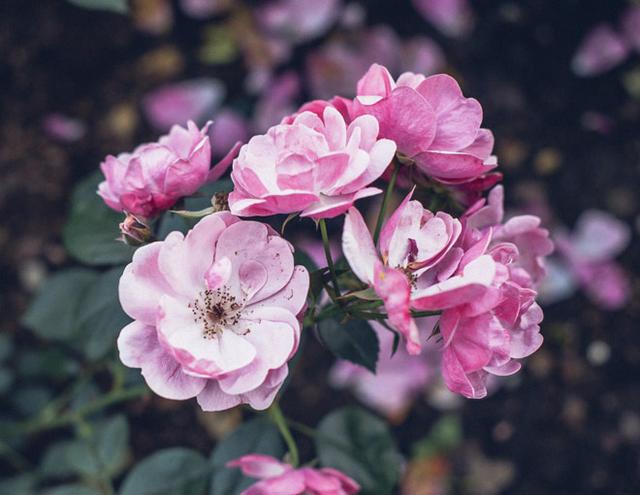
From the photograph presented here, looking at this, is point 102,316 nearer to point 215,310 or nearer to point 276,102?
point 215,310

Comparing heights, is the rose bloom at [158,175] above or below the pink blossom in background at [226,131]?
above

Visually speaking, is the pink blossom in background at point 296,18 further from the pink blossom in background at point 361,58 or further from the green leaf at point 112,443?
the green leaf at point 112,443

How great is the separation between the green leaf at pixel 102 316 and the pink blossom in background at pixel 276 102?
2.33 ft

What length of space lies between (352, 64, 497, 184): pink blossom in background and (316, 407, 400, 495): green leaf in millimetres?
546

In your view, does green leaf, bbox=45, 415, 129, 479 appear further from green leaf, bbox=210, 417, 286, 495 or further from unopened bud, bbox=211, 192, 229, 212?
unopened bud, bbox=211, 192, 229, 212

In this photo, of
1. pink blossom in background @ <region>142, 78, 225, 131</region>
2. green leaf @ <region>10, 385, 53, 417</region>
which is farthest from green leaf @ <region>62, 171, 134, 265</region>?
pink blossom in background @ <region>142, 78, 225, 131</region>

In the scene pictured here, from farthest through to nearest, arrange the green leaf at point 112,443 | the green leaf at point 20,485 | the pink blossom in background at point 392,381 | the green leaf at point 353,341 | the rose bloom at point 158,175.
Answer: the pink blossom in background at point 392,381, the green leaf at point 20,485, the green leaf at point 112,443, the green leaf at point 353,341, the rose bloom at point 158,175

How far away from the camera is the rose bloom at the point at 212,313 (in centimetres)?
63

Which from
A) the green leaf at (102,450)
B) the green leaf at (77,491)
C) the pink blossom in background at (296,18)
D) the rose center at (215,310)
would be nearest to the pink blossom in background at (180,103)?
the pink blossom in background at (296,18)

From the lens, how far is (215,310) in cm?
71

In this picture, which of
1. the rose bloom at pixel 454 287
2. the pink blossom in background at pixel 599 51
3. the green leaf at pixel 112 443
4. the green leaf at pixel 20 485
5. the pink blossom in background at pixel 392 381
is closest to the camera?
the rose bloom at pixel 454 287

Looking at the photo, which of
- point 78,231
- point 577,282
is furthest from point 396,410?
point 78,231

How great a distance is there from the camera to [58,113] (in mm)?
1565

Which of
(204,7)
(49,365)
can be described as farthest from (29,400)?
(204,7)
